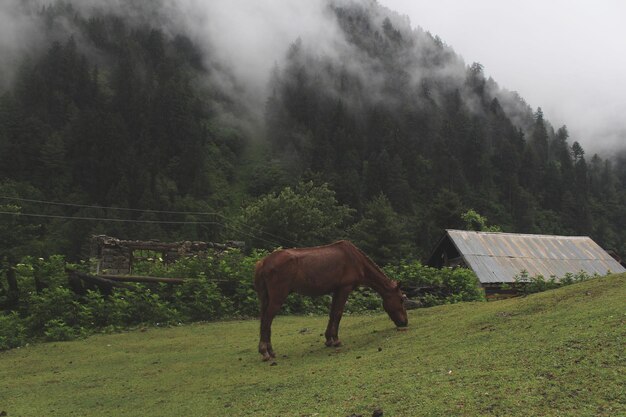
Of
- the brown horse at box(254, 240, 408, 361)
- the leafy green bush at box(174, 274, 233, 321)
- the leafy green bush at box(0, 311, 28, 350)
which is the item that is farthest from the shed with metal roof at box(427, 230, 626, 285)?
the leafy green bush at box(0, 311, 28, 350)

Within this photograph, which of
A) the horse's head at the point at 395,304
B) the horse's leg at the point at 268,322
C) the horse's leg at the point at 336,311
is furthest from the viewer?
the horse's head at the point at 395,304

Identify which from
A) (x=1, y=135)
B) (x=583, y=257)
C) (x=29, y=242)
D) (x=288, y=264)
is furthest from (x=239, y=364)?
(x=1, y=135)

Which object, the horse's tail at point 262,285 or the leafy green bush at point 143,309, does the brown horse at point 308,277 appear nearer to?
the horse's tail at point 262,285

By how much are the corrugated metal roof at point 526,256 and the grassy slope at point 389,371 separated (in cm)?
1633

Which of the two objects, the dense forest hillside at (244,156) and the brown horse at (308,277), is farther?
the dense forest hillside at (244,156)

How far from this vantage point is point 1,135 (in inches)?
4210

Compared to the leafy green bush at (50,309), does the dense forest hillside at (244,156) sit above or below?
above

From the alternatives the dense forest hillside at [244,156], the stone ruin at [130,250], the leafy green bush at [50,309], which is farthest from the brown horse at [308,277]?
the dense forest hillside at [244,156]

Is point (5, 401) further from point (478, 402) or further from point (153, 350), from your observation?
point (478, 402)

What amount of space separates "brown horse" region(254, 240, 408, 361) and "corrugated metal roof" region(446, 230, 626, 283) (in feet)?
58.7

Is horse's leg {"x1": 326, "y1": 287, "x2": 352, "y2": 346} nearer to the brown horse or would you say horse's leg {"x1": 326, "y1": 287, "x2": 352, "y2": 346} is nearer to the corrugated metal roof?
the brown horse

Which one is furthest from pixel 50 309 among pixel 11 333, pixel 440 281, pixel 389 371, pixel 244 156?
pixel 244 156

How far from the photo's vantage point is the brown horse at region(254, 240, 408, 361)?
9.42 meters

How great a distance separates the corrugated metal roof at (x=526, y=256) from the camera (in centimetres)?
2752
